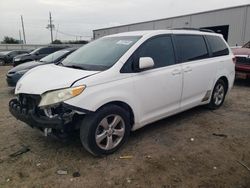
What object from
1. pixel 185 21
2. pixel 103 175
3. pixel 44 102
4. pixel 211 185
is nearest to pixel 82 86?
pixel 44 102

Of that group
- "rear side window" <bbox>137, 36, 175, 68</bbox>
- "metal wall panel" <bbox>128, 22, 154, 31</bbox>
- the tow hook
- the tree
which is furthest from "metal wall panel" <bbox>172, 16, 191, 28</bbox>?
the tree

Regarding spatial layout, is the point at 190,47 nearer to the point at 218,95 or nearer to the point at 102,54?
the point at 218,95

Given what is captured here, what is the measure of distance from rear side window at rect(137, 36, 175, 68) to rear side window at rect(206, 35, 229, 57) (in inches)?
54.4

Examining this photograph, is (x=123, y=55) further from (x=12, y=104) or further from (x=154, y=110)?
(x=12, y=104)

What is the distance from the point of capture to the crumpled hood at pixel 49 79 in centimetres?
340

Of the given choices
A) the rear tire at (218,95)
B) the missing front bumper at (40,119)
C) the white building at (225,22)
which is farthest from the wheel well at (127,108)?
the white building at (225,22)

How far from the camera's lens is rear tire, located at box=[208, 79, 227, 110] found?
5648 mm

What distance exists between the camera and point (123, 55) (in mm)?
3830

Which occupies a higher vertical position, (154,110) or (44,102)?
(44,102)

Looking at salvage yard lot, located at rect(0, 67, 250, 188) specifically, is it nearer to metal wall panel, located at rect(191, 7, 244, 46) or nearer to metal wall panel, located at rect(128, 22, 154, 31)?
metal wall panel, located at rect(191, 7, 244, 46)

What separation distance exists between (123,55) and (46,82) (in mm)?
1151

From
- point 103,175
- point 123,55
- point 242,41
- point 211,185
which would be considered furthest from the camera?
point 242,41

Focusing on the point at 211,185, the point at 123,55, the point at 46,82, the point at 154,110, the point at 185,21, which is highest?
the point at 185,21

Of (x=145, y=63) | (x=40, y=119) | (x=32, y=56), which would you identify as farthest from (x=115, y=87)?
(x=32, y=56)
